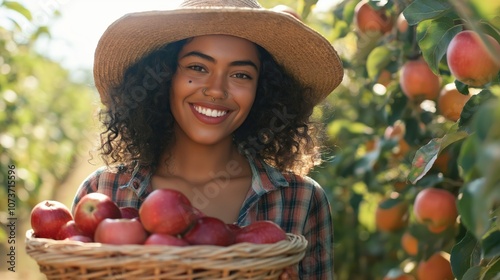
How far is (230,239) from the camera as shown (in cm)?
135

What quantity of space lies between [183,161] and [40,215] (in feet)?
2.07

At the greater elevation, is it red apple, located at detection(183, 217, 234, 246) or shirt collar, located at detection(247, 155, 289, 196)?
red apple, located at detection(183, 217, 234, 246)

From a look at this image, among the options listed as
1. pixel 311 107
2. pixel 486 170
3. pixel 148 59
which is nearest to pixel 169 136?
pixel 148 59

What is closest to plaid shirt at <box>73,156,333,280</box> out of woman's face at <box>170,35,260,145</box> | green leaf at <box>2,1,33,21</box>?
woman's face at <box>170,35,260,145</box>

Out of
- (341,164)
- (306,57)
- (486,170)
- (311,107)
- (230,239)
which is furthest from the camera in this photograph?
(341,164)

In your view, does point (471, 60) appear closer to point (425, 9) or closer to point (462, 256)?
point (425, 9)

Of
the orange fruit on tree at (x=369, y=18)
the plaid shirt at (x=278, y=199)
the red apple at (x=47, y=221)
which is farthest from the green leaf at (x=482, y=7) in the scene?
the orange fruit on tree at (x=369, y=18)

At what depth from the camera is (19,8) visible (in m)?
2.59

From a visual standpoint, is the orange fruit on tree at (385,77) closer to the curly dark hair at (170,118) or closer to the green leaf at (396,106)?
the green leaf at (396,106)

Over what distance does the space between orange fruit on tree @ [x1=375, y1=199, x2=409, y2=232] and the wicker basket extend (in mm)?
1277

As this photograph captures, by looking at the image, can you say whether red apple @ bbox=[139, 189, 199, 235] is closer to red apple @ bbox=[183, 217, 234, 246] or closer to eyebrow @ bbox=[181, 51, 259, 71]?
red apple @ bbox=[183, 217, 234, 246]

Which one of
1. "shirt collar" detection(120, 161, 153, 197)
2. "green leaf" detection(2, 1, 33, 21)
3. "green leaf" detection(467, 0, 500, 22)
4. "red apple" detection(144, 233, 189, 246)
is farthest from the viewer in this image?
"green leaf" detection(2, 1, 33, 21)

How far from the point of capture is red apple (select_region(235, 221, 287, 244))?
4.38 ft

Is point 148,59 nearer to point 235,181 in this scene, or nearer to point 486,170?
point 235,181
